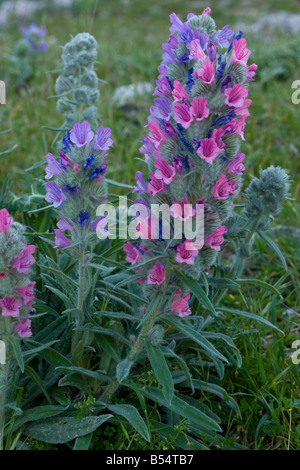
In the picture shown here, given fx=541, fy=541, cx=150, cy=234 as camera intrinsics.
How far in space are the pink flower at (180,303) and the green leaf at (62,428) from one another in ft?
1.62

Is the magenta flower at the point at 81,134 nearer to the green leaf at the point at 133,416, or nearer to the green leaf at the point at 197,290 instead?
the green leaf at the point at 197,290

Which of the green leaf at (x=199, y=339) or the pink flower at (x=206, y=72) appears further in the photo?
the green leaf at (x=199, y=339)

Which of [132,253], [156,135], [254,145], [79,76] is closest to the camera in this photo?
[156,135]

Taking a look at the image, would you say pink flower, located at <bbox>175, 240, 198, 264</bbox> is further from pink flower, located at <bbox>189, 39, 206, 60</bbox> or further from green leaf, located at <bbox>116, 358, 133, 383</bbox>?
pink flower, located at <bbox>189, 39, 206, 60</bbox>

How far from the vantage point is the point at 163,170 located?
1.92 m

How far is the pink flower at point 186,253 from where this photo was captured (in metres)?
1.92

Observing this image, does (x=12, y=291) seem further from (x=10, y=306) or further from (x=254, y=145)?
(x=254, y=145)

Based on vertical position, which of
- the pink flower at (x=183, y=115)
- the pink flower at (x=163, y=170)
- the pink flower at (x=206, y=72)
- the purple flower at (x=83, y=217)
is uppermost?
the pink flower at (x=206, y=72)

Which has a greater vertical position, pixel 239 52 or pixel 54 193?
pixel 239 52

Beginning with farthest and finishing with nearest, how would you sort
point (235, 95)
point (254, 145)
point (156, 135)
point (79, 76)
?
1. point (254, 145)
2. point (79, 76)
3. point (156, 135)
4. point (235, 95)

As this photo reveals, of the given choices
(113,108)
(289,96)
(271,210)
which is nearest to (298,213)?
(271,210)

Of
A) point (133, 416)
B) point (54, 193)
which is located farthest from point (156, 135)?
point (133, 416)

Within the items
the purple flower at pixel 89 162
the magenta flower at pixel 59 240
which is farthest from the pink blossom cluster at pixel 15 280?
the purple flower at pixel 89 162

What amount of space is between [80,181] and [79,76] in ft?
4.15
